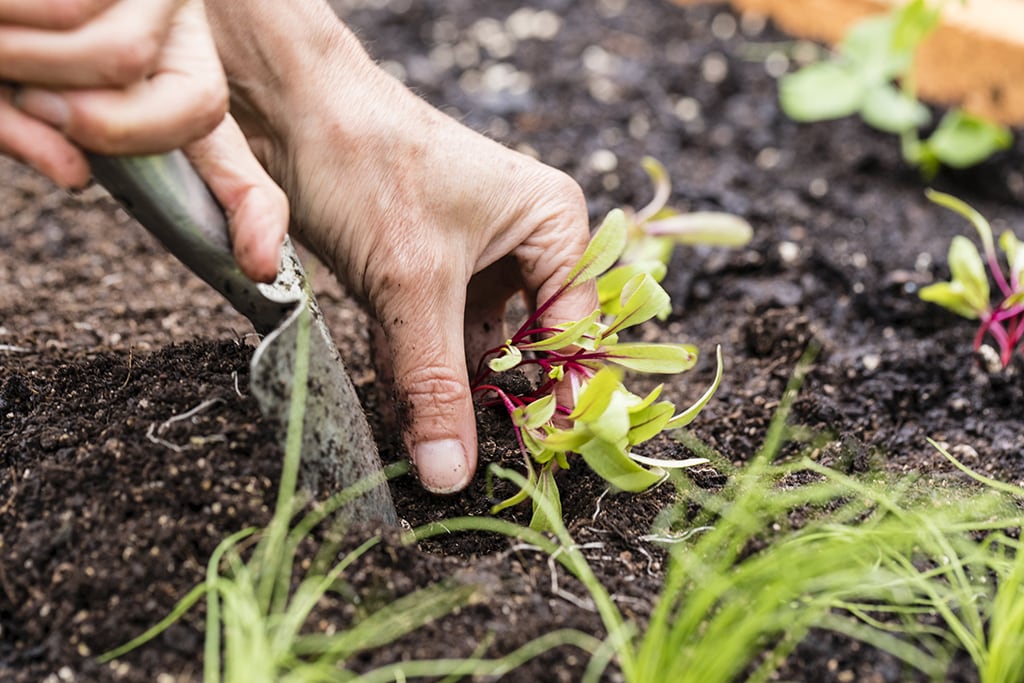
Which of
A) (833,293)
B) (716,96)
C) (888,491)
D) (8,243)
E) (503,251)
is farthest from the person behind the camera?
(716,96)

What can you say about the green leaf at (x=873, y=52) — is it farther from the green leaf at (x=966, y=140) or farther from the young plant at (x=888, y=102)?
the green leaf at (x=966, y=140)

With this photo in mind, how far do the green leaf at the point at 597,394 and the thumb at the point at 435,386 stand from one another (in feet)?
0.78

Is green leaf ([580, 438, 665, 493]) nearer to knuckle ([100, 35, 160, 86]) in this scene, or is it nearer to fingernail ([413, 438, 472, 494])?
fingernail ([413, 438, 472, 494])

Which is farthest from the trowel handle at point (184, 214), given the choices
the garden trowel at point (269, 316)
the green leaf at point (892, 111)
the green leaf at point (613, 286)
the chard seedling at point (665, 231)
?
the green leaf at point (892, 111)

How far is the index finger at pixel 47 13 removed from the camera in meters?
0.95

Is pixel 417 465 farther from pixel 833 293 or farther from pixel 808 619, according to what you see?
pixel 833 293

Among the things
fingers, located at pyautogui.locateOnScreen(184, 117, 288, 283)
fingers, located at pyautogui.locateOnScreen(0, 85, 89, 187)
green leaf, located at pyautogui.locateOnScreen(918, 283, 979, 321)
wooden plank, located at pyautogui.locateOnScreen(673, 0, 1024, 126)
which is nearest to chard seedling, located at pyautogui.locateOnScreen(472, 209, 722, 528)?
fingers, located at pyautogui.locateOnScreen(184, 117, 288, 283)

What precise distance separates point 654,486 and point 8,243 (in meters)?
1.79

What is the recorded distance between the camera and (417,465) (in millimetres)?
1427

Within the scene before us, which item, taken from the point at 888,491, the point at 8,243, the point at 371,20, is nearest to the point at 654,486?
the point at 888,491

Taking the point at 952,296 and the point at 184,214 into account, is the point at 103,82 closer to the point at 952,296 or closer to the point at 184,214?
the point at 184,214

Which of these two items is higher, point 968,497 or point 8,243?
point 968,497

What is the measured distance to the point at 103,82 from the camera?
0.99m

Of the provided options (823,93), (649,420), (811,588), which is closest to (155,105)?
(649,420)
